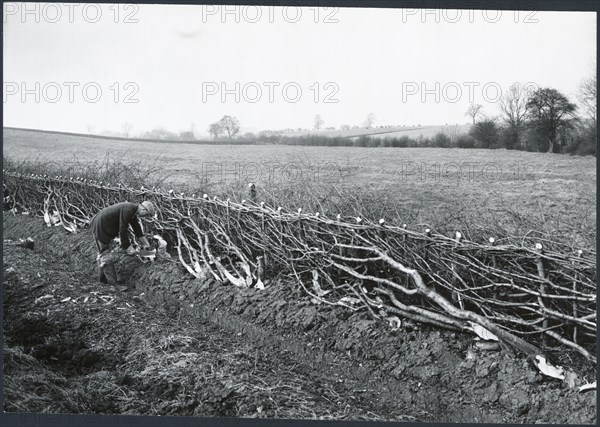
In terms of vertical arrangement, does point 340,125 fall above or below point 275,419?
above

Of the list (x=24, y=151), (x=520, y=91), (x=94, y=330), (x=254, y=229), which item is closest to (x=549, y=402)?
(x=520, y=91)

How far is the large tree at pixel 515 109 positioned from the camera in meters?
3.50

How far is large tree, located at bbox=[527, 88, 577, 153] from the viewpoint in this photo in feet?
11.3

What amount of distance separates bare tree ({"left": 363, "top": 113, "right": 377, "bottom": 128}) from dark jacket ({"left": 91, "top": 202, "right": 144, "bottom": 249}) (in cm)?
223

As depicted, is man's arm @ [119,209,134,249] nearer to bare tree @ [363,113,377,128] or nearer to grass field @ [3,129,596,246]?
grass field @ [3,129,596,246]

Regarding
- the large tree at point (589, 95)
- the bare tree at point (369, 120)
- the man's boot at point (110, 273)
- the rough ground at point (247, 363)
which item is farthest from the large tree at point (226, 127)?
the large tree at point (589, 95)

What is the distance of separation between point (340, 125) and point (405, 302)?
4.76 feet

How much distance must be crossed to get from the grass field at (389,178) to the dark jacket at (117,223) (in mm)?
401

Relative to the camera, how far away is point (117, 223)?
4.50 meters

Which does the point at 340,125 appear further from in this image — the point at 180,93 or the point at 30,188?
the point at 30,188

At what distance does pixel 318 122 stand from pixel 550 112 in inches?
67.0

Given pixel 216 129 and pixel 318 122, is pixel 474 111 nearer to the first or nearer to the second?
pixel 318 122

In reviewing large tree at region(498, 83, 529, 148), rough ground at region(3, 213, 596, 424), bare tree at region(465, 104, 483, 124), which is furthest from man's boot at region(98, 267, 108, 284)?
large tree at region(498, 83, 529, 148)

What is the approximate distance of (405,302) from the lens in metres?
3.58
